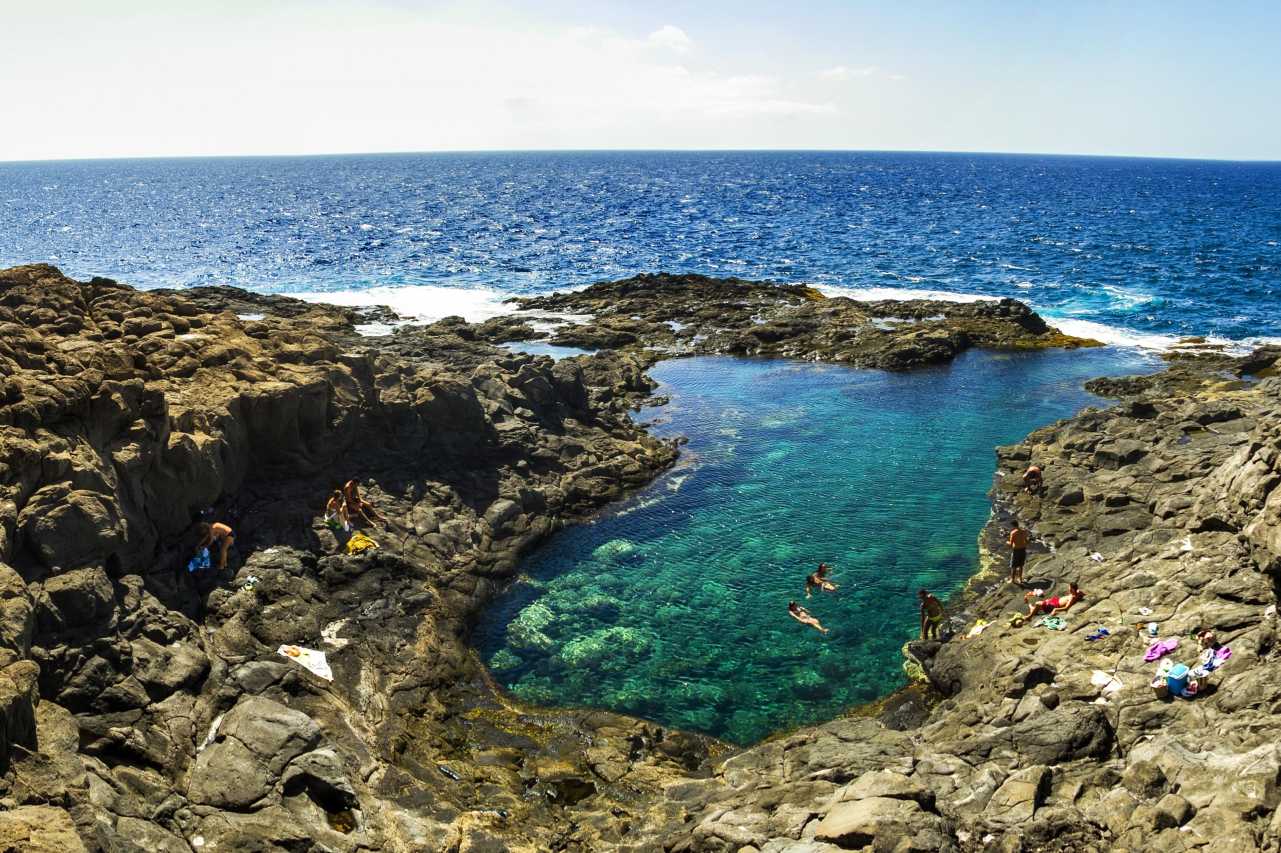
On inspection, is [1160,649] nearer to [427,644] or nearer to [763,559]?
[763,559]

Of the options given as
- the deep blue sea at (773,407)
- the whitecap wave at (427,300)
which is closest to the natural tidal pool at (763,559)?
the deep blue sea at (773,407)

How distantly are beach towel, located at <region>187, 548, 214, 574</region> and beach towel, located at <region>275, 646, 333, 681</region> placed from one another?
385 centimetres

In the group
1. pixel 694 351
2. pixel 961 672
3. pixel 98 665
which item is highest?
pixel 694 351

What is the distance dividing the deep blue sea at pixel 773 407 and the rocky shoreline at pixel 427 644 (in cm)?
200

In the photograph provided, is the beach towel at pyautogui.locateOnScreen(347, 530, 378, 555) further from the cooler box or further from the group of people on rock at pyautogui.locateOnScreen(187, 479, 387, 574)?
the cooler box

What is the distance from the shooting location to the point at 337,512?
2786 centimetres

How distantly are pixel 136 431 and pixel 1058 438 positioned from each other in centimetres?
3616

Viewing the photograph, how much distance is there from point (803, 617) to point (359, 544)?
14.6 metres

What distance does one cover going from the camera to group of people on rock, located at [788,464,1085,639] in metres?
23.1

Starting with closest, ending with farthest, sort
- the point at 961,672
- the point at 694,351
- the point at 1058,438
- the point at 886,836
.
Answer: the point at 886,836 < the point at 961,672 < the point at 1058,438 < the point at 694,351

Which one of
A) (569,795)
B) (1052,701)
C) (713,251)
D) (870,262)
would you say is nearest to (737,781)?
(569,795)

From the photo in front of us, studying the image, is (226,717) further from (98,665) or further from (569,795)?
(569,795)

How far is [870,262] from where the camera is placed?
95000 millimetres

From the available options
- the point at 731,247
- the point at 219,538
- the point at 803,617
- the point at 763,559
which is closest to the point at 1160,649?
the point at 803,617
